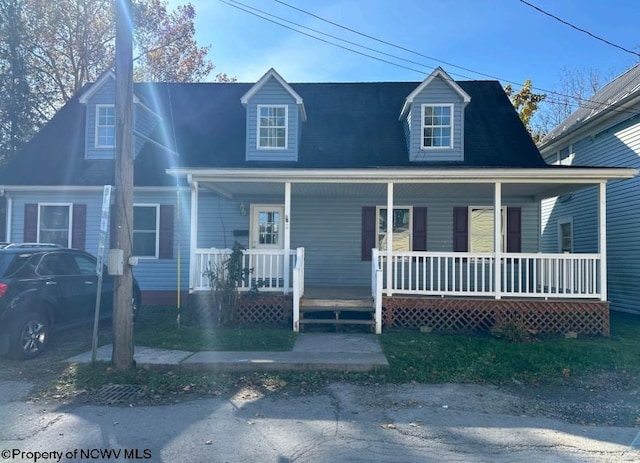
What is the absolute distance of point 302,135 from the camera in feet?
44.5

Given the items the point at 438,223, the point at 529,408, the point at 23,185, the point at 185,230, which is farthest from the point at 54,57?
the point at 529,408

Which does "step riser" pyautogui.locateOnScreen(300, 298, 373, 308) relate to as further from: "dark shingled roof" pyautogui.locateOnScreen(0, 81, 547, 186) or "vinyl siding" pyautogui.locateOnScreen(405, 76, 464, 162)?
"vinyl siding" pyautogui.locateOnScreen(405, 76, 464, 162)

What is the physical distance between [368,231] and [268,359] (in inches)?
253

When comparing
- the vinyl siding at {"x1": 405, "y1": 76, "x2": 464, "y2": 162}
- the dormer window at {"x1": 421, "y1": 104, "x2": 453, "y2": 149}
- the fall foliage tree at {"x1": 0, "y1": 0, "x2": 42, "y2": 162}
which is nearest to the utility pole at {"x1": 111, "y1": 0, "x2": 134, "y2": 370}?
the vinyl siding at {"x1": 405, "y1": 76, "x2": 464, "y2": 162}

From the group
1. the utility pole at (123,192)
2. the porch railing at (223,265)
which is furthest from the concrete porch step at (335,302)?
the utility pole at (123,192)

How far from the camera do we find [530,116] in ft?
78.3

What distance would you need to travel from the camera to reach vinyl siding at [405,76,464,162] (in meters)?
12.3

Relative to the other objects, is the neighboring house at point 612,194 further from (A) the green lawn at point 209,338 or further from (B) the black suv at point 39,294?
(B) the black suv at point 39,294

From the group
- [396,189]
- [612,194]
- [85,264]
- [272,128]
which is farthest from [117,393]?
[612,194]

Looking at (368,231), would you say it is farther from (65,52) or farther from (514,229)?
(65,52)

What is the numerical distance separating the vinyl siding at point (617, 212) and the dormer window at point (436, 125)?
442 cm

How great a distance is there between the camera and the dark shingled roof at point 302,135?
1255 centimetres

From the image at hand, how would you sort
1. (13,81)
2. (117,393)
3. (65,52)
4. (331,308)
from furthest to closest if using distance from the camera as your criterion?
(65,52)
(13,81)
(331,308)
(117,393)

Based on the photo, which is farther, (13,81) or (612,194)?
(13,81)
